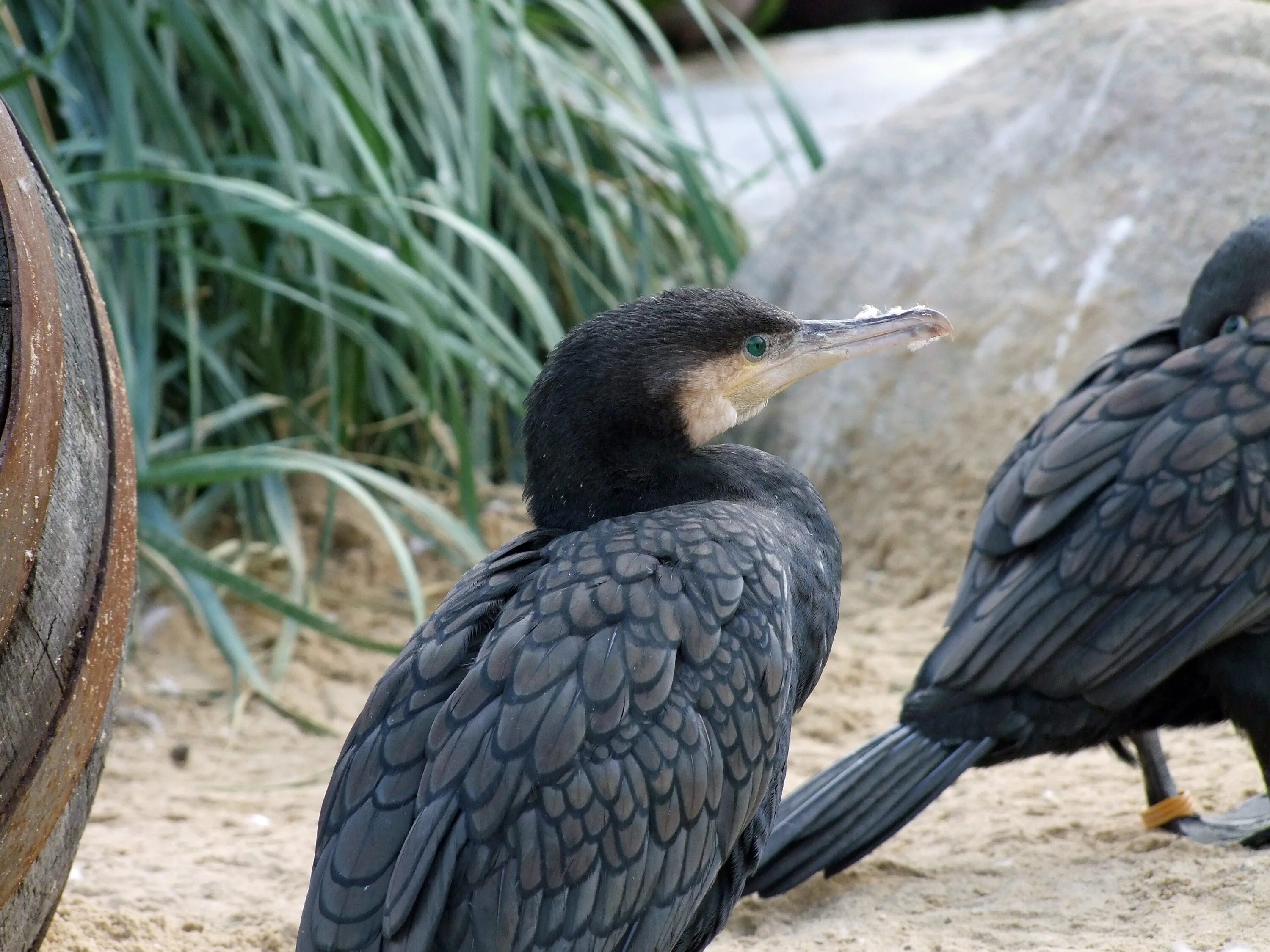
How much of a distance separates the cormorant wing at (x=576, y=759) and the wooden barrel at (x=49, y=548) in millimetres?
403

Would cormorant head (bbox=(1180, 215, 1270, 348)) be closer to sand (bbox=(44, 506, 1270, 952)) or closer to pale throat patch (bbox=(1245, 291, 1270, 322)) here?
pale throat patch (bbox=(1245, 291, 1270, 322))

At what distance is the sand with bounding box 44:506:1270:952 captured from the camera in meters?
2.78

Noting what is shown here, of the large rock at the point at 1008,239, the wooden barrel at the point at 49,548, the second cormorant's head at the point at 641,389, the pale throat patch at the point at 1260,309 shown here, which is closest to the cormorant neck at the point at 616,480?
the second cormorant's head at the point at 641,389

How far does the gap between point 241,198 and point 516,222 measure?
4.17 feet

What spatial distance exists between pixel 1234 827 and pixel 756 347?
1.50m

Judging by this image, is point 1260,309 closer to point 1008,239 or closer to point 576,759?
point 576,759

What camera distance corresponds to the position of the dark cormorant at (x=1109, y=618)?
2949 mm

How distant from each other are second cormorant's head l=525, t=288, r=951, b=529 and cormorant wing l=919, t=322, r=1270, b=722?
0.59 m

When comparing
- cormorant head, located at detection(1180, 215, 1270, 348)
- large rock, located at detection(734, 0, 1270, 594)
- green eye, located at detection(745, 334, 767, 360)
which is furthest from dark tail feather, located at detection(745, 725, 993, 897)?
large rock, located at detection(734, 0, 1270, 594)

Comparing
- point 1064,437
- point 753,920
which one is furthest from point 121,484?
point 1064,437

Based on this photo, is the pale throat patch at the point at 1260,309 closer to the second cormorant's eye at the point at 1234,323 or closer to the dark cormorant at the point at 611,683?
the second cormorant's eye at the point at 1234,323

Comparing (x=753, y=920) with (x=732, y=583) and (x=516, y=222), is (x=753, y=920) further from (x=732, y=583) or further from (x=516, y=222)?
(x=516, y=222)

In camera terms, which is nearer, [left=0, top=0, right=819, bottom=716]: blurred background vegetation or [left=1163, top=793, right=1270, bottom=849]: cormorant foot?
[left=1163, top=793, right=1270, bottom=849]: cormorant foot

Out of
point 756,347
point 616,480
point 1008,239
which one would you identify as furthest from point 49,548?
point 1008,239
